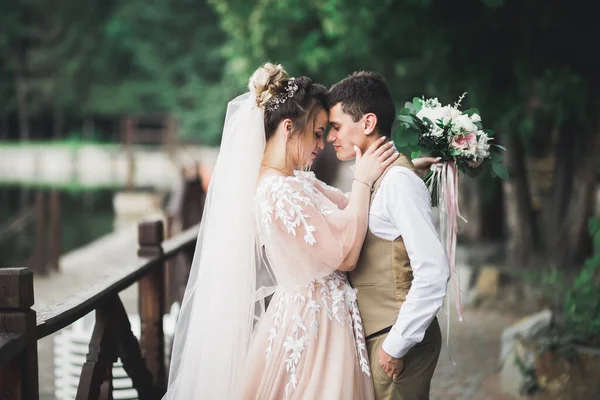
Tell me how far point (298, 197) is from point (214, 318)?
60 centimetres

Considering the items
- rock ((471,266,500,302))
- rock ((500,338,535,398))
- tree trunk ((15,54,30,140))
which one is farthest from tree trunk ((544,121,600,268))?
tree trunk ((15,54,30,140))

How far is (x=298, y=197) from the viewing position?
111 inches

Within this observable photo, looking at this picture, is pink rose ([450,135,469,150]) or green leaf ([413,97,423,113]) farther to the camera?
green leaf ([413,97,423,113])

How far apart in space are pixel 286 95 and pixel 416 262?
814 mm

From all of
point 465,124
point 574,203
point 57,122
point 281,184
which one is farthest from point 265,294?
point 57,122

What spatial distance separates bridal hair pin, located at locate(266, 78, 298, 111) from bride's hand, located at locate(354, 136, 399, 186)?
363 mm

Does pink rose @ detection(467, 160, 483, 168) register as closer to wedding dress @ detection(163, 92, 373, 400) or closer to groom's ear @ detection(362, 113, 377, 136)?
groom's ear @ detection(362, 113, 377, 136)

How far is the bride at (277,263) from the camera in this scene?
9.21 ft

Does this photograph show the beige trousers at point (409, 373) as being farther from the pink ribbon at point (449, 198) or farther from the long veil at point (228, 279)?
the long veil at point (228, 279)

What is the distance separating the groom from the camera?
8.76 feet

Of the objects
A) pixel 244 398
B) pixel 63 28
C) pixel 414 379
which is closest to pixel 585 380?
pixel 414 379

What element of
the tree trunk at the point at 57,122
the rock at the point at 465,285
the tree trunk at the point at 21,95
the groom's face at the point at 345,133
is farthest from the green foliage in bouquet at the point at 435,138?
the tree trunk at the point at 21,95

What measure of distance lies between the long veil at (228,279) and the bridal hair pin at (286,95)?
5cm

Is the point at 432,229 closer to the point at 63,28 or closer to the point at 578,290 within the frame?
the point at 578,290
